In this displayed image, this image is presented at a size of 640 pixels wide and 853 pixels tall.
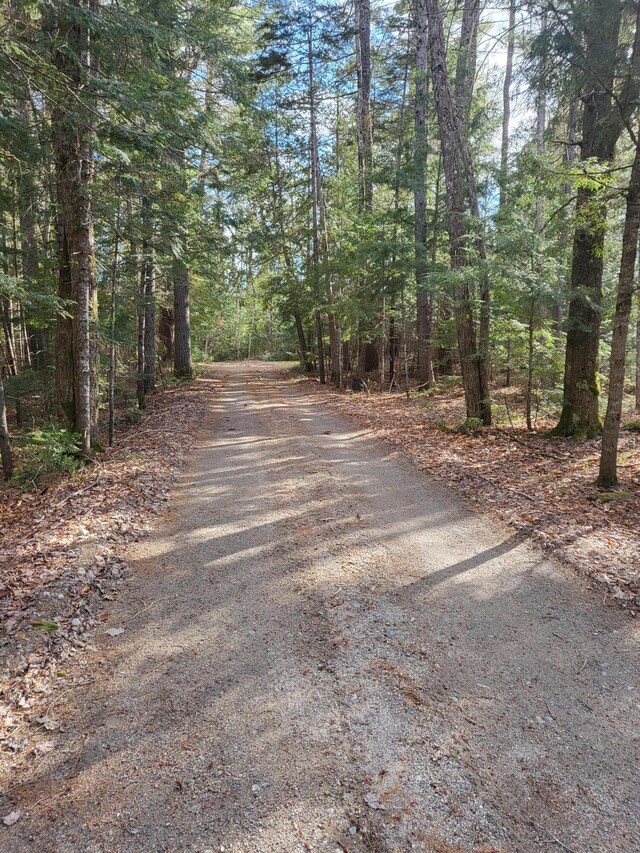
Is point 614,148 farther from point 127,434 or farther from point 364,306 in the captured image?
point 127,434

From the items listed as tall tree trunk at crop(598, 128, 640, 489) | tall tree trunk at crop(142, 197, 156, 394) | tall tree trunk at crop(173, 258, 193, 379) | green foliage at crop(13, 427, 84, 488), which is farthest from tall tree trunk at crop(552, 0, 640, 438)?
tall tree trunk at crop(173, 258, 193, 379)

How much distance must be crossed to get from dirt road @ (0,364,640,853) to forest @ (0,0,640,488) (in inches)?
141

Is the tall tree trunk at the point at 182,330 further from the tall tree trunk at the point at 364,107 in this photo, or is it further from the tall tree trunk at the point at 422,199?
the tall tree trunk at the point at 422,199

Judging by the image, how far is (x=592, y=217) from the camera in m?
6.48

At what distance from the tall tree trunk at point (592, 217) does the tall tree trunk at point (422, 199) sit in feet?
12.8

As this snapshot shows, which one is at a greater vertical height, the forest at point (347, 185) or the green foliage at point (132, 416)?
the forest at point (347, 185)

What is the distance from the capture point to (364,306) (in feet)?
48.5

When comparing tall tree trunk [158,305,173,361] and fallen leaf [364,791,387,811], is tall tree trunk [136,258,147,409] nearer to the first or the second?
tall tree trunk [158,305,173,361]

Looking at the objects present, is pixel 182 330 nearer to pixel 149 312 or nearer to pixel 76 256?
pixel 149 312

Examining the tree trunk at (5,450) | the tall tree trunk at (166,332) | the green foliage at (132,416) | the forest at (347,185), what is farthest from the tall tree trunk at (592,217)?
the tall tree trunk at (166,332)

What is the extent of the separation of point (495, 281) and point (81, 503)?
8.07 meters

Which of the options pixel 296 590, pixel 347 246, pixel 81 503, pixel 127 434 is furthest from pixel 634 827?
pixel 347 246

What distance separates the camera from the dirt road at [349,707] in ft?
7.04

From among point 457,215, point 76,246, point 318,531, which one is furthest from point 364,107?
point 318,531
